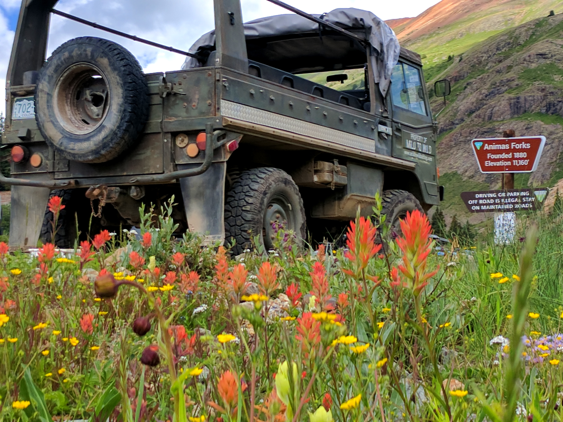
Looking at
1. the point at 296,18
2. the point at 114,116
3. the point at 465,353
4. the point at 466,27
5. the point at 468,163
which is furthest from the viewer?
the point at 466,27

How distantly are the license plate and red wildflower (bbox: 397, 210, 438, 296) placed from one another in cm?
622

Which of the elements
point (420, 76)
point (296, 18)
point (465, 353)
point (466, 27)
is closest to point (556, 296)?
point (465, 353)

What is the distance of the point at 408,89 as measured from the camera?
30.3ft

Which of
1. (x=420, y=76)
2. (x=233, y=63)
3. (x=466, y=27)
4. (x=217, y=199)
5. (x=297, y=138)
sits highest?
(x=466, y=27)

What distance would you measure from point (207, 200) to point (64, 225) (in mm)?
2034

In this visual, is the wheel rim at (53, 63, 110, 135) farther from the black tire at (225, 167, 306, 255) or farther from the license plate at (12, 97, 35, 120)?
the black tire at (225, 167, 306, 255)

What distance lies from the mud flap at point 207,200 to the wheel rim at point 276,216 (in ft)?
2.22

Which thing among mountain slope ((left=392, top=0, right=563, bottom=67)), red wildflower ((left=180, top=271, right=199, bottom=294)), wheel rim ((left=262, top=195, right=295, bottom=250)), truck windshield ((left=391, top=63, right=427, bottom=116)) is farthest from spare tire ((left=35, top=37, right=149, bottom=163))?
mountain slope ((left=392, top=0, right=563, bottom=67))

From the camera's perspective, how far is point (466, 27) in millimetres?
175125

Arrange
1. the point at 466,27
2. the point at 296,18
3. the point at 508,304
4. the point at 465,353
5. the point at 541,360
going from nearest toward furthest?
the point at 541,360 → the point at 465,353 → the point at 508,304 → the point at 296,18 → the point at 466,27

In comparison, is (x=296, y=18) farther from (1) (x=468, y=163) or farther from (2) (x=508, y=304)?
(1) (x=468, y=163)

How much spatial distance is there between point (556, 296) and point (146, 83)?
411 centimetres

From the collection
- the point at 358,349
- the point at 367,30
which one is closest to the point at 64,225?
the point at 367,30

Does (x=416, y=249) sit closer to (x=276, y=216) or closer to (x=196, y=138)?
(x=196, y=138)
